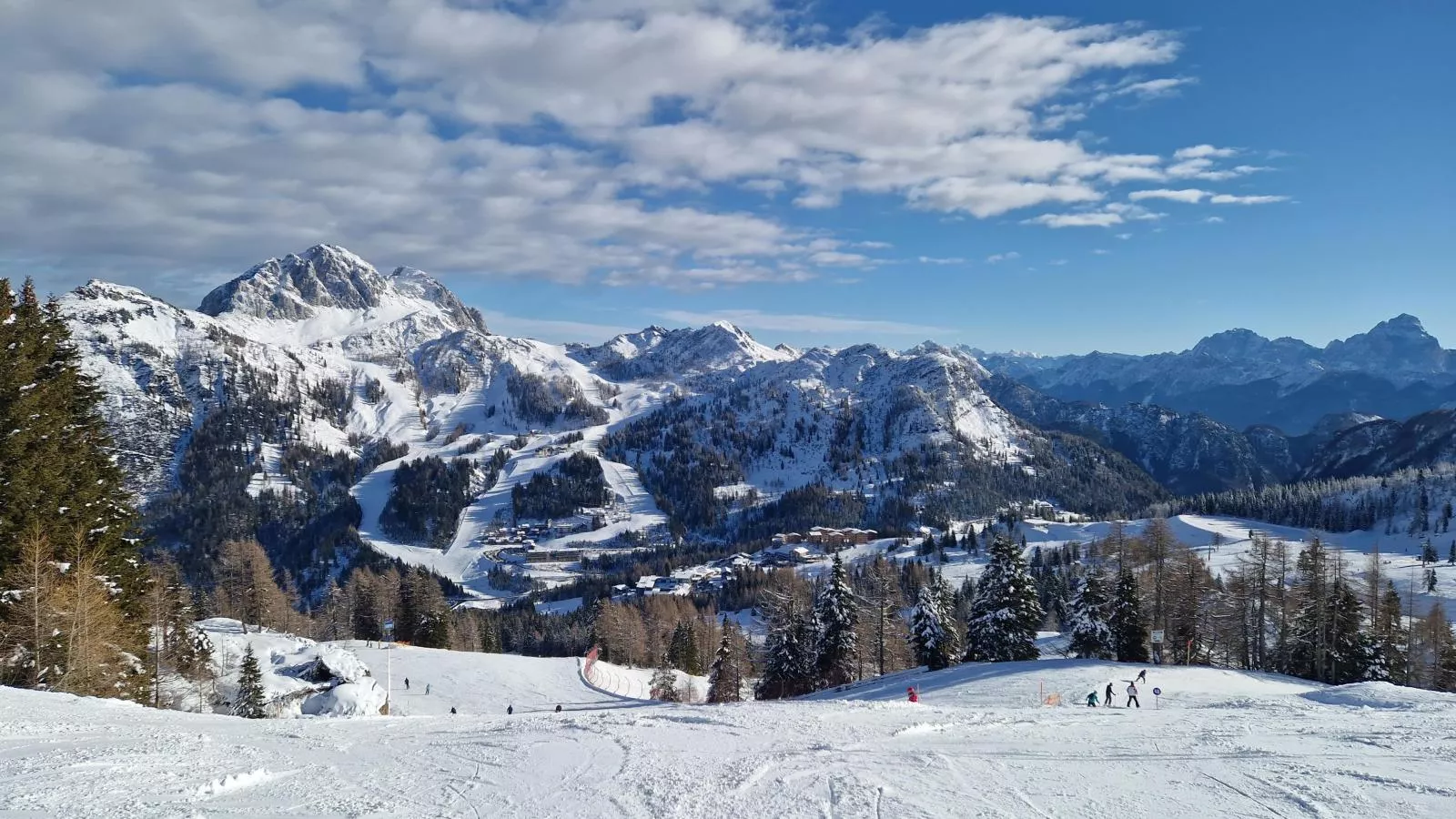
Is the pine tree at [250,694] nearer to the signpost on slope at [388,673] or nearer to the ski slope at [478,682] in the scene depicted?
the signpost on slope at [388,673]

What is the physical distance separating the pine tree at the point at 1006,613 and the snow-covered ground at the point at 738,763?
2392 cm

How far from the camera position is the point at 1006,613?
48.2 meters

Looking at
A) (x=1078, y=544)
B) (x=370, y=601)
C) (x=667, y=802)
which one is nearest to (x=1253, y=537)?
(x=667, y=802)

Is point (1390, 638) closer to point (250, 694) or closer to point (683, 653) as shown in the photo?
point (683, 653)

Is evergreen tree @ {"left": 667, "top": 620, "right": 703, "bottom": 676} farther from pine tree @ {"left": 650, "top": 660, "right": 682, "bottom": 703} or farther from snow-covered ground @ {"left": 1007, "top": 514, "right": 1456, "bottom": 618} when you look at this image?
snow-covered ground @ {"left": 1007, "top": 514, "right": 1456, "bottom": 618}

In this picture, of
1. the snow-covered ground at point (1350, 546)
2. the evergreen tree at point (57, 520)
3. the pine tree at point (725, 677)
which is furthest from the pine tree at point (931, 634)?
the snow-covered ground at point (1350, 546)

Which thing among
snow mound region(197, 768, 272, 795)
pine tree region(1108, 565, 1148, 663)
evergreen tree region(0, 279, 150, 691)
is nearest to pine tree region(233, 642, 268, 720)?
evergreen tree region(0, 279, 150, 691)

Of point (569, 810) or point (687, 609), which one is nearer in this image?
point (569, 810)

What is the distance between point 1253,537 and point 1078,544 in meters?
136

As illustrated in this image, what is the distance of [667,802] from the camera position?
43.7 feet

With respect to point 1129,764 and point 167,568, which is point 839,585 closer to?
point 1129,764

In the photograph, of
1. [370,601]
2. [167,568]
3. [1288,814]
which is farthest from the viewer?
[370,601]

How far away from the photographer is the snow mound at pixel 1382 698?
981 inches

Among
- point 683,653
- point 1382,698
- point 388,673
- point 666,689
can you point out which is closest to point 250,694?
point 388,673
